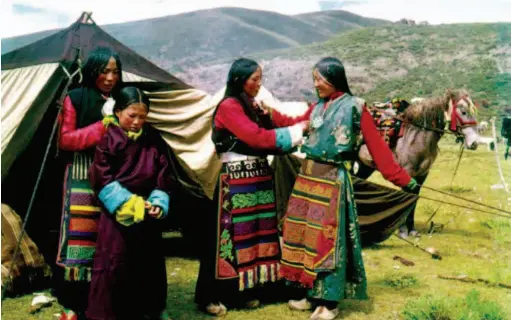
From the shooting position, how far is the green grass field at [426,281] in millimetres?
3508

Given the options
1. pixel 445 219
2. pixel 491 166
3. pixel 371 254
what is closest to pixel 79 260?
pixel 371 254

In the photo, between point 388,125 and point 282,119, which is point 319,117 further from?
point 388,125

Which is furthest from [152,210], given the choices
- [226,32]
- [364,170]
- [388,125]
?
[226,32]

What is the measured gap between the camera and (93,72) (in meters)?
2.97

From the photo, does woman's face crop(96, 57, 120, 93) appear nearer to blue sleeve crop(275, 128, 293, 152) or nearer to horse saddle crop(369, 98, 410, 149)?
blue sleeve crop(275, 128, 293, 152)

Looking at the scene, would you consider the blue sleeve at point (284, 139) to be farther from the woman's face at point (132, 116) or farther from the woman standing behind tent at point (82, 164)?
the woman standing behind tent at point (82, 164)

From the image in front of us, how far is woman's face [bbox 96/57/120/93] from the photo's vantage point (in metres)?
2.97

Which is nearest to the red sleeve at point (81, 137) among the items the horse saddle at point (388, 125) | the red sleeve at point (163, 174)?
the red sleeve at point (163, 174)

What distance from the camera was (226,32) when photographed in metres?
19.6

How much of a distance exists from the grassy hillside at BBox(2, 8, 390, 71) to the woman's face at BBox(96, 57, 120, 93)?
1610 cm

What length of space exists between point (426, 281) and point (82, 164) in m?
3.28

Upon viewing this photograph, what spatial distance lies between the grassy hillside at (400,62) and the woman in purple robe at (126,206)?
703 inches

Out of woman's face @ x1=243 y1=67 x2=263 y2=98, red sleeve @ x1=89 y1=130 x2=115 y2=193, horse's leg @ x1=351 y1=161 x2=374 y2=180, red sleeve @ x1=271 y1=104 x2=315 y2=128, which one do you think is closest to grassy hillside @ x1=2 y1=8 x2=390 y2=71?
horse's leg @ x1=351 y1=161 x2=374 y2=180

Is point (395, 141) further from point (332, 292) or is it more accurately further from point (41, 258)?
point (41, 258)
